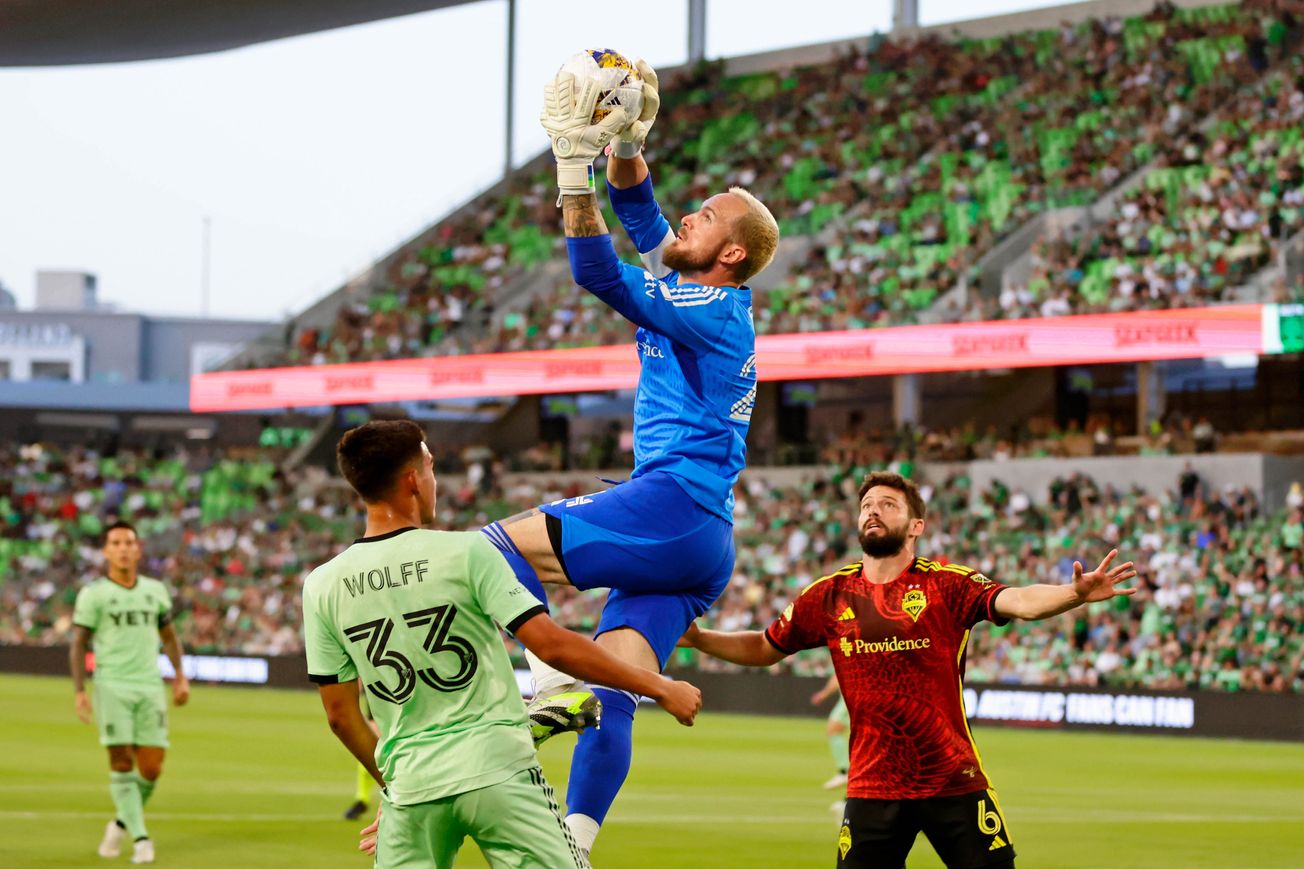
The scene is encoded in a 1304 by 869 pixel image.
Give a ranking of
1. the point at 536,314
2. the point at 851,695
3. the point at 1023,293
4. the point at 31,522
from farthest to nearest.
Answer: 1. the point at 31,522
2. the point at 536,314
3. the point at 1023,293
4. the point at 851,695

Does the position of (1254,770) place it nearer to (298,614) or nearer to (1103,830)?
(1103,830)

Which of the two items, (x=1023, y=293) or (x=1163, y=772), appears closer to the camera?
(x=1163, y=772)

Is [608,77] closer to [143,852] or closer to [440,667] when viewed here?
[440,667]

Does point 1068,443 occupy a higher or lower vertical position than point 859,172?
lower

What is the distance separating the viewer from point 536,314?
36469 mm

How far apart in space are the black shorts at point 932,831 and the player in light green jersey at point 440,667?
1.65 metres

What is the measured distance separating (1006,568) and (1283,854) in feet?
48.9

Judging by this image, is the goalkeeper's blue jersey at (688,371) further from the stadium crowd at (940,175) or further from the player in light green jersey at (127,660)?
the stadium crowd at (940,175)

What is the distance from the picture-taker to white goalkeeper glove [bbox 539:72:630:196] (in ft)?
18.0

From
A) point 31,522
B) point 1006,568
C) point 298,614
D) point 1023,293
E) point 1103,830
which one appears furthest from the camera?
point 31,522

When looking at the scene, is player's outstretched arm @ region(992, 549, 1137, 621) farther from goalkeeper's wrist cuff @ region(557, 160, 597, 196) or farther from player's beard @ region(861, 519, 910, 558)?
goalkeeper's wrist cuff @ region(557, 160, 597, 196)

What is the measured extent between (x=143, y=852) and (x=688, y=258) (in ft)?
22.2

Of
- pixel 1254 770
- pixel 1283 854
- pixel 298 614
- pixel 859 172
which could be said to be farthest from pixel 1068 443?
pixel 1283 854

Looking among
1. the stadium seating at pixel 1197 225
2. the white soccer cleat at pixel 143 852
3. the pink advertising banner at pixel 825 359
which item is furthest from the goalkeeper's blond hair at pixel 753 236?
the stadium seating at pixel 1197 225
